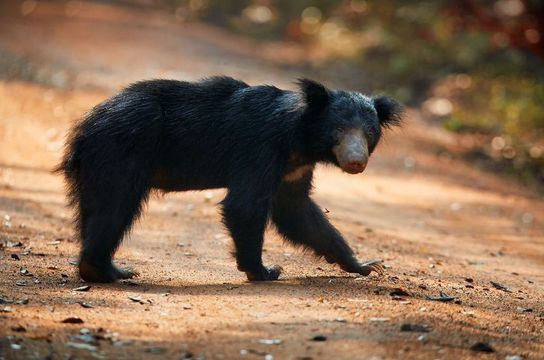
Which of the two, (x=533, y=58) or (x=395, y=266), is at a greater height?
(x=533, y=58)

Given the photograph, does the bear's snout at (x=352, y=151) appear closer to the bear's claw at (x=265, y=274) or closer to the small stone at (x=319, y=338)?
the bear's claw at (x=265, y=274)

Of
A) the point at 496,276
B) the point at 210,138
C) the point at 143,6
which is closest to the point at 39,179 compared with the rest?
the point at 210,138

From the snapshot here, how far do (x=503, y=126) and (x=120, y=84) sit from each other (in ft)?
20.9

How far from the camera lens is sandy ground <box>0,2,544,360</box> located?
501 cm

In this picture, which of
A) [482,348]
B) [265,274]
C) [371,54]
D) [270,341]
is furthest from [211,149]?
[371,54]

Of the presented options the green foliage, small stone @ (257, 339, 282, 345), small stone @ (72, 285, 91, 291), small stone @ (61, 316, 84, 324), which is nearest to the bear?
small stone @ (72, 285, 91, 291)

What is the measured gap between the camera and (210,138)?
22.2ft

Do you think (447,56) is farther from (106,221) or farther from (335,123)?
(106,221)

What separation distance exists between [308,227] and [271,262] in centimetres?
73

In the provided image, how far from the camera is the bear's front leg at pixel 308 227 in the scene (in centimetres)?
714

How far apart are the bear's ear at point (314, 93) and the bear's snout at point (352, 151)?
12.2 inches

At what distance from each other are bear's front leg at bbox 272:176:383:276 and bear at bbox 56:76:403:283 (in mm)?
198

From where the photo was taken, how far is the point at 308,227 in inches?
282

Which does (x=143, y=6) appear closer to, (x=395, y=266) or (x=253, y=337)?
(x=395, y=266)
